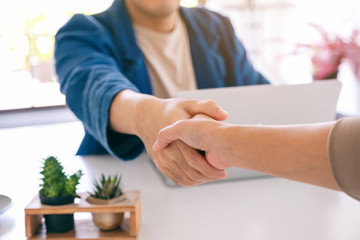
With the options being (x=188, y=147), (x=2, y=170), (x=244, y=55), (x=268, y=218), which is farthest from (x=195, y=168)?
(x=244, y=55)

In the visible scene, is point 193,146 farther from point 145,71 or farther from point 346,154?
point 145,71

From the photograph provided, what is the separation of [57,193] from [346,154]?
1.80ft

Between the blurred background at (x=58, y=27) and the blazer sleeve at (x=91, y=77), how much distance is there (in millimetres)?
1991

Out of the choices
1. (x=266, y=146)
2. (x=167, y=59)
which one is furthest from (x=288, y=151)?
(x=167, y=59)

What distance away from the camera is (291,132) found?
675 millimetres

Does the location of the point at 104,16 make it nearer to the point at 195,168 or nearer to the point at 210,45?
the point at 210,45

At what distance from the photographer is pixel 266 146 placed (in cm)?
70

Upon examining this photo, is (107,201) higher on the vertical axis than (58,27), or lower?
higher

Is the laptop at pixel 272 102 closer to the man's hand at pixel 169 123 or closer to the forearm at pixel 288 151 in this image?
the man's hand at pixel 169 123

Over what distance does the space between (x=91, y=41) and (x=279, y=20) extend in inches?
97.2

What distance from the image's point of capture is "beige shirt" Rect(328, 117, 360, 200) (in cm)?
56

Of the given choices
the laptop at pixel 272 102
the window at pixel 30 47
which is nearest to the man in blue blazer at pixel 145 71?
the laptop at pixel 272 102

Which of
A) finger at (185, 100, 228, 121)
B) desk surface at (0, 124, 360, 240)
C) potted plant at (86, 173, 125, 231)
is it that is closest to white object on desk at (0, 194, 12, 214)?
desk surface at (0, 124, 360, 240)

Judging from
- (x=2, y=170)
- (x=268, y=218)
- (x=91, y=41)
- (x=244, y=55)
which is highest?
(x=91, y=41)
